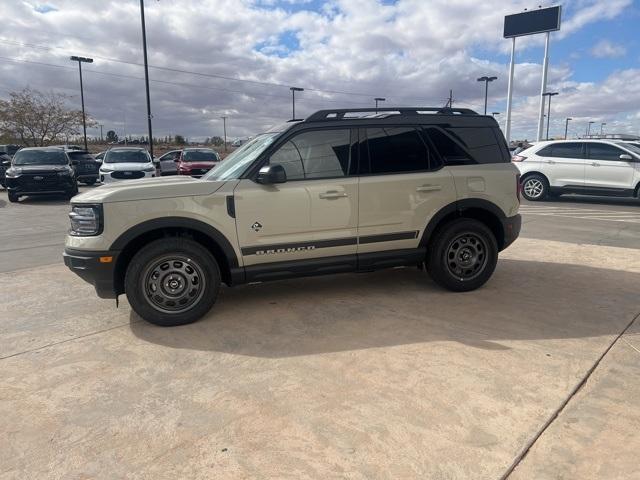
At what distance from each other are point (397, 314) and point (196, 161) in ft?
53.7

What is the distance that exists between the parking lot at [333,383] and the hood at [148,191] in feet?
3.82

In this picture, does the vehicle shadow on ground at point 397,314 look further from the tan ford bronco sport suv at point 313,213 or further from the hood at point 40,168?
the hood at point 40,168

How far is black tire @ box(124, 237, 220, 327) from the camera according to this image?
4094 millimetres

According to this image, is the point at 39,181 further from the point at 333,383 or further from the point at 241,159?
the point at 333,383

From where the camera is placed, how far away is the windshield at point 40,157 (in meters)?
15.5

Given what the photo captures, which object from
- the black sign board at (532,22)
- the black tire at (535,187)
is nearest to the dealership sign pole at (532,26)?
the black sign board at (532,22)

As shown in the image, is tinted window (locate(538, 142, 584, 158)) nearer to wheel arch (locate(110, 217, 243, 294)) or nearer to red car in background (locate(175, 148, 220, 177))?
red car in background (locate(175, 148, 220, 177))

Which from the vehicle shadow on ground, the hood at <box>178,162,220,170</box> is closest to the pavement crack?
the vehicle shadow on ground

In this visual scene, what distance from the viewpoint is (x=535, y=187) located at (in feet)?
47.0

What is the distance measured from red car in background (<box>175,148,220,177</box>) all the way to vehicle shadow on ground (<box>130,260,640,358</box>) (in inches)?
549

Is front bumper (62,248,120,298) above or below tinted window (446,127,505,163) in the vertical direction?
below

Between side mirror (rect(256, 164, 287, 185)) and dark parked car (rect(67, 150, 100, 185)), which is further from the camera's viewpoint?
dark parked car (rect(67, 150, 100, 185))

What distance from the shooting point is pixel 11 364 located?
3.57m

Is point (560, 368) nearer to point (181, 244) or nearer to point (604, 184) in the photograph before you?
point (181, 244)
